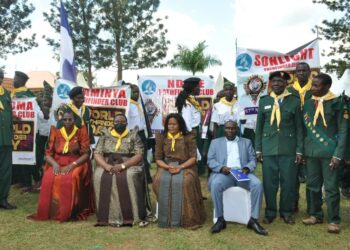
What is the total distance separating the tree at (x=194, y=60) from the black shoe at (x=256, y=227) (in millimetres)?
22241

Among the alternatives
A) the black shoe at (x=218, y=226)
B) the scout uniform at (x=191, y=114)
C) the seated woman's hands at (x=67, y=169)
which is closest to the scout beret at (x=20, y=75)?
the seated woman's hands at (x=67, y=169)

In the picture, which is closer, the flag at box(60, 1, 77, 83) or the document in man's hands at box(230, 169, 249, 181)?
the document in man's hands at box(230, 169, 249, 181)

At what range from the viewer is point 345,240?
4656mm

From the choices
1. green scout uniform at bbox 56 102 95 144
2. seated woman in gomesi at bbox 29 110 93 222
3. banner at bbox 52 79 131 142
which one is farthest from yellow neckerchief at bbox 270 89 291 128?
green scout uniform at bbox 56 102 95 144

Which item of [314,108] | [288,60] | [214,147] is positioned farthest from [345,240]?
[288,60]

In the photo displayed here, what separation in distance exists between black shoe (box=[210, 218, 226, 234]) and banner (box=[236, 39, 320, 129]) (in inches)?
74.8

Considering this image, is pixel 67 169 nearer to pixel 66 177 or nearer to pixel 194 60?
pixel 66 177

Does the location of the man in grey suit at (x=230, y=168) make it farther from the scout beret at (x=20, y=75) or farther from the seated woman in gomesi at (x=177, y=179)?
the scout beret at (x=20, y=75)

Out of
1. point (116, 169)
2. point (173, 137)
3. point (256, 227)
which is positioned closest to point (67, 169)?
point (116, 169)

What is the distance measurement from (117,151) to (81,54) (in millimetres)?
18141

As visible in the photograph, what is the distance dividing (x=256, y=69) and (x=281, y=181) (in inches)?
71.3

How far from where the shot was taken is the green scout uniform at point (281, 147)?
5234 millimetres

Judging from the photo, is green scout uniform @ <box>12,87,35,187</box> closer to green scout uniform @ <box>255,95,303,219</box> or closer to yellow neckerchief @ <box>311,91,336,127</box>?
green scout uniform @ <box>255,95,303,219</box>

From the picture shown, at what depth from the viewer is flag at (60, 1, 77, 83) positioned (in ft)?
23.0
